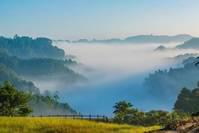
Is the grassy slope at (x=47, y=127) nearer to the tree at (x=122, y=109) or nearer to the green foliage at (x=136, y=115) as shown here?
the green foliage at (x=136, y=115)

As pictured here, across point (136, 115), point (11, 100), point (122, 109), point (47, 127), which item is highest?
point (11, 100)

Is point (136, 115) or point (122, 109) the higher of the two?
point (122, 109)

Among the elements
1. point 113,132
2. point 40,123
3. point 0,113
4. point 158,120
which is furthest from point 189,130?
point 158,120

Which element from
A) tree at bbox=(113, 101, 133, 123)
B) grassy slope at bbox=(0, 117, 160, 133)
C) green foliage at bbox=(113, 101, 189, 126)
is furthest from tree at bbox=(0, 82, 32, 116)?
grassy slope at bbox=(0, 117, 160, 133)

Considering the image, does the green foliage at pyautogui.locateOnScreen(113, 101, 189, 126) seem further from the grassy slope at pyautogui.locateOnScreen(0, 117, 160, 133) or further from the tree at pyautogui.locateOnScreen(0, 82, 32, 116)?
the grassy slope at pyautogui.locateOnScreen(0, 117, 160, 133)

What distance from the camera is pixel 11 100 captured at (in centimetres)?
13675

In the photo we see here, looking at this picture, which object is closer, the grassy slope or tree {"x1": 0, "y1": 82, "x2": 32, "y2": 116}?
the grassy slope

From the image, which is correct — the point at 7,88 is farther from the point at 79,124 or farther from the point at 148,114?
the point at 79,124

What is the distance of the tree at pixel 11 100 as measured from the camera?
13446 centimetres

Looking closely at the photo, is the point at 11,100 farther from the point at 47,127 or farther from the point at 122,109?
the point at 47,127

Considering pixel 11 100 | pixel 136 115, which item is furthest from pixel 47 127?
pixel 136 115

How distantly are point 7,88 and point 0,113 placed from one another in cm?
760

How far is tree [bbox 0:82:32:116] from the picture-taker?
13446 centimetres

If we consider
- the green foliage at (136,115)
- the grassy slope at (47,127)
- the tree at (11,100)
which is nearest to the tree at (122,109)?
the green foliage at (136,115)
